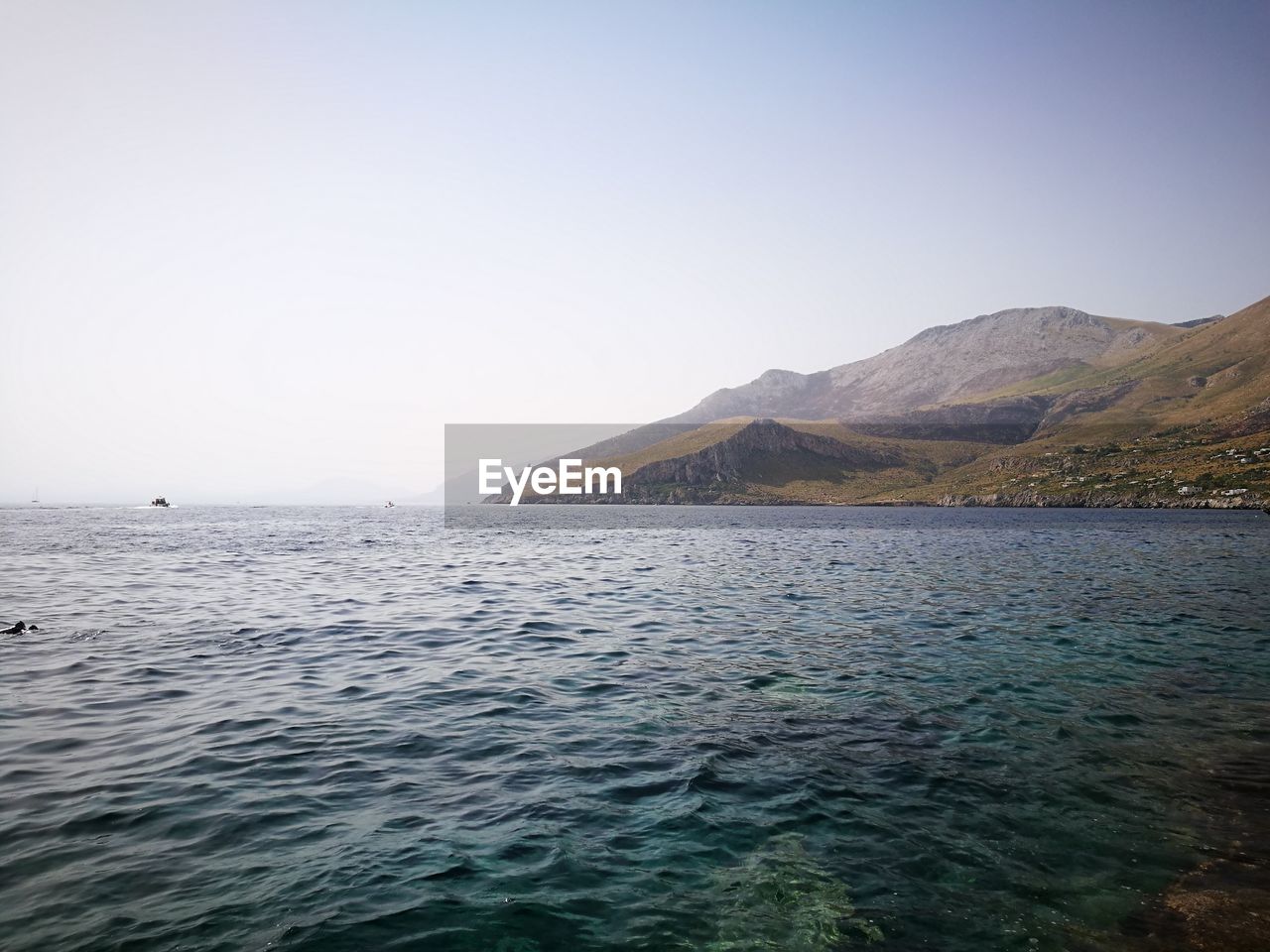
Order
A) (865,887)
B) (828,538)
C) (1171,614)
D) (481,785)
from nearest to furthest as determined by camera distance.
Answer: (865,887), (481,785), (1171,614), (828,538)

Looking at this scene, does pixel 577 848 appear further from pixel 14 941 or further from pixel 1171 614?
pixel 1171 614

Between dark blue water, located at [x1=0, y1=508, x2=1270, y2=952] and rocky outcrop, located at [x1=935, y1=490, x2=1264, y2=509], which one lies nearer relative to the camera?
dark blue water, located at [x1=0, y1=508, x2=1270, y2=952]

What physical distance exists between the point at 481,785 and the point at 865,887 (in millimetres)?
7007

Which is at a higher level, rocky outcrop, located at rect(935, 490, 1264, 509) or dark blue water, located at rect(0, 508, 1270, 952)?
rocky outcrop, located at rect(935, 490, 1264, 509)

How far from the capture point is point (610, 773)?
41.8ft

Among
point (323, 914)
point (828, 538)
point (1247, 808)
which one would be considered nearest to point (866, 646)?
point (1247, 808)

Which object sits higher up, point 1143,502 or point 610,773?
point 1143,502

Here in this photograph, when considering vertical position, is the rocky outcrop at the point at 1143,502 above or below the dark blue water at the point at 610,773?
above

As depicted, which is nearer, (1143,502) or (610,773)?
(610,773)

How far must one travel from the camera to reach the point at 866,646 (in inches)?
948

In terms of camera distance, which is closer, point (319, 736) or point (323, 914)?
point (323, 914)

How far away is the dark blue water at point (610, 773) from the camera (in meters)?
8.28

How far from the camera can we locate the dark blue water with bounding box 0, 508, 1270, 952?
8281mm

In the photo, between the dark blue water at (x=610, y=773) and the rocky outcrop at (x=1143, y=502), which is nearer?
the dark blue water at (x=610, y=773)
